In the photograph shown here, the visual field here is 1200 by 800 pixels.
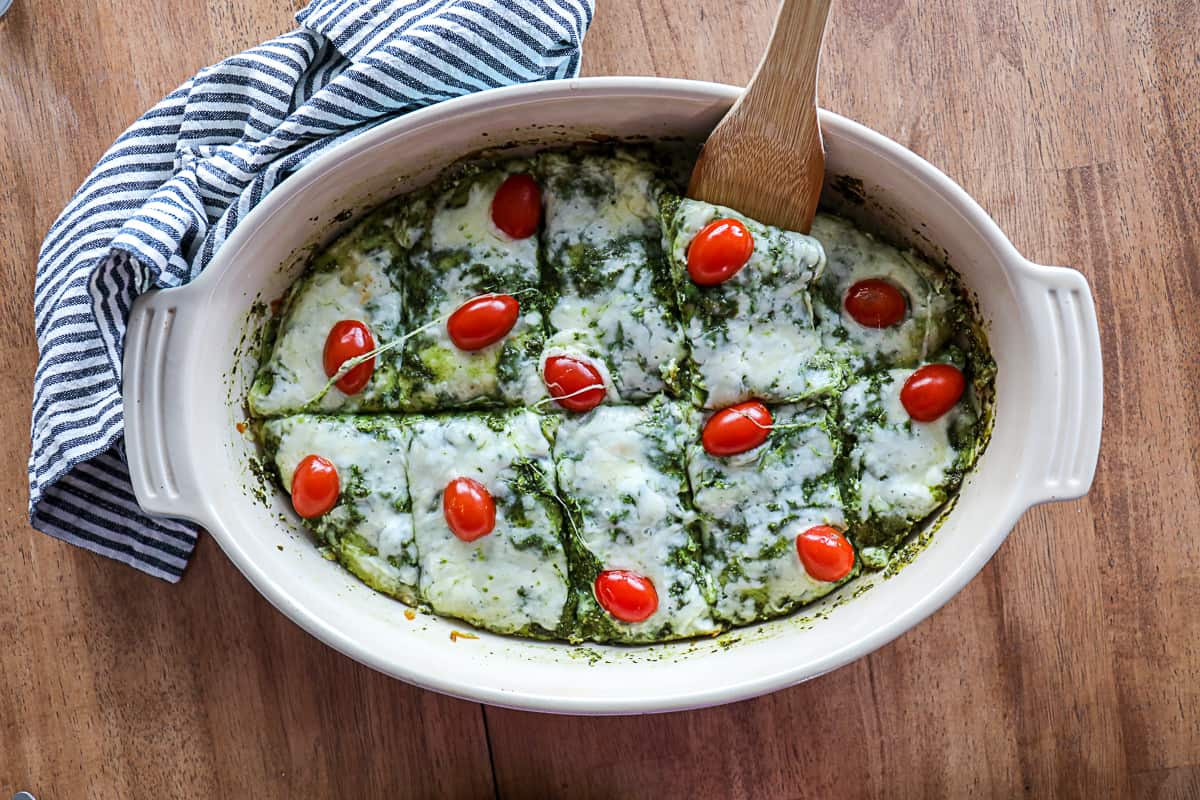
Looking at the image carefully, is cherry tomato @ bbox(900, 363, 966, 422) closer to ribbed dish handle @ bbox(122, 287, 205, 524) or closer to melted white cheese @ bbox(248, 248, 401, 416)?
melted white cheese @ bbox(248, 248, 401, 416)

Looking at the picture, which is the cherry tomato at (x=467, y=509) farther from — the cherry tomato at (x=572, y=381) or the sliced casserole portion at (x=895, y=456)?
the sliced casserole portion at (x=895, y=456)

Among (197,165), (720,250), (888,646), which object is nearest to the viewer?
(720,250)

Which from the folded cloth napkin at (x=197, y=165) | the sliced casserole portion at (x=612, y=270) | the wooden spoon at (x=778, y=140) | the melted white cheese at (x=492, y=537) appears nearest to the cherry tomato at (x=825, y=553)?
the sliced casserole portion at (x=612, y=270)

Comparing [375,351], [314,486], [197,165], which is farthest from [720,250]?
[197,165]

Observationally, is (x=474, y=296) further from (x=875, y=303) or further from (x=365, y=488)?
A: (x=875, y=303)

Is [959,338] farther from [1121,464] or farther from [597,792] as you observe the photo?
[597,792]

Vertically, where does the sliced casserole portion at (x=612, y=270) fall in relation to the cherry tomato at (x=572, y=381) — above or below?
above

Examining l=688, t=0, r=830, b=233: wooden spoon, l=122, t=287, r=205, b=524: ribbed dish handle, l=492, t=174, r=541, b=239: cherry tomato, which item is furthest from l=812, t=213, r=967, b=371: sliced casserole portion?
l=122, t=287, r=205, b=524: ribbed dish handle
